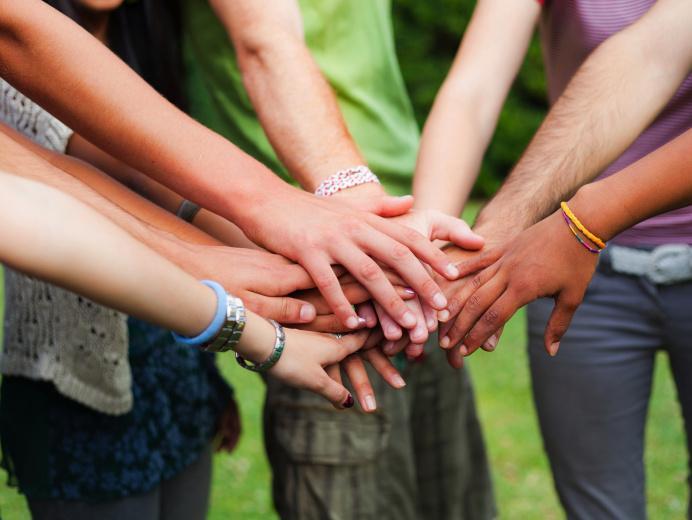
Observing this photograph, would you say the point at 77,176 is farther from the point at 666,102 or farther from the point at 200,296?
the point at 666,102

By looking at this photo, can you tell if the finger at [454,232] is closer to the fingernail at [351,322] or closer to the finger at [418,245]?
the finger at [418,245]

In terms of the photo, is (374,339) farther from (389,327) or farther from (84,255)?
(84,255)

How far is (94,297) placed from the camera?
1.60 metres

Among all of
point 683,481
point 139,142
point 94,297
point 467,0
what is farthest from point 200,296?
point 467,0

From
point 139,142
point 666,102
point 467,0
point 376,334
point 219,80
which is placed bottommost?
point 376,334

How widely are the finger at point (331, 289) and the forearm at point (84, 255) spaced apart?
50cm

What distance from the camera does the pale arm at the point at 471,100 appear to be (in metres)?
2.62

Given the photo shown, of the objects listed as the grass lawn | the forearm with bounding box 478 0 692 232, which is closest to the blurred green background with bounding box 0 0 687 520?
the grass lawn

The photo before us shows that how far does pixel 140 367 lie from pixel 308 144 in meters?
0.67

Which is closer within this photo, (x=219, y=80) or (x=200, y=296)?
(x=200, y=296)

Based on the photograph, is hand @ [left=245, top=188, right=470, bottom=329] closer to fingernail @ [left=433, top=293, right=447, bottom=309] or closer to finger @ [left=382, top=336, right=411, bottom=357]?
fingernail @ [left=433, top=293, right=447, bottom=309]

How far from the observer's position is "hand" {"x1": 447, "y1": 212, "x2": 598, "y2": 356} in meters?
2.20

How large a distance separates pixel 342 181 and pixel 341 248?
0.96ft

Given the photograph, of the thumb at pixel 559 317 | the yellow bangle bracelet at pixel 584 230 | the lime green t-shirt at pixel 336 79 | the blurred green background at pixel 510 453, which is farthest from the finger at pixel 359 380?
the blurred green background at pixel 510 453
